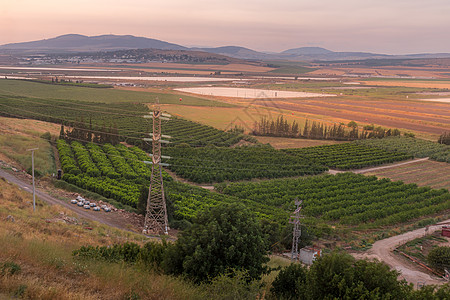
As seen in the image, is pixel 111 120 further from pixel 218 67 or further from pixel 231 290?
pixel 218 67

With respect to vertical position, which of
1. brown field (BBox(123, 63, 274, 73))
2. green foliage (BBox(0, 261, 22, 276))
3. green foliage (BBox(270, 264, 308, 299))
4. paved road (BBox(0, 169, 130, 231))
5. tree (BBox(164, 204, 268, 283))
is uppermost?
brown field (BBox(123, 63, 274, 73))

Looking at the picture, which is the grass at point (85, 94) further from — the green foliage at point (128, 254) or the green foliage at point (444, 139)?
the green foliage at point (128, 254)

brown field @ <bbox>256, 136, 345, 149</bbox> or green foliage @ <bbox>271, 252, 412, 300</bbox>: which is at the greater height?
green foliage @ <bbox>271, 252, 412, 300</bbox>

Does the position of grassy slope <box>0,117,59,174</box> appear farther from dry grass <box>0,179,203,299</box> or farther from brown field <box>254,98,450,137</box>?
brown field <box>254,98,450,137</box>

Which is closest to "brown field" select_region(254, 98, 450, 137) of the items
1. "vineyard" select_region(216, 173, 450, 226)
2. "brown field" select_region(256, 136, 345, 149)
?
"brown field" select_region(256, 136, 345, 149)

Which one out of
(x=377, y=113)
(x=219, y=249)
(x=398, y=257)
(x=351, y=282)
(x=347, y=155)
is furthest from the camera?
(x=377, y=113)

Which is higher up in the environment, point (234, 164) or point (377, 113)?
point (377, 113)

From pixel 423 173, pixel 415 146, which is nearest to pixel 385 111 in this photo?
pixel 415 146
